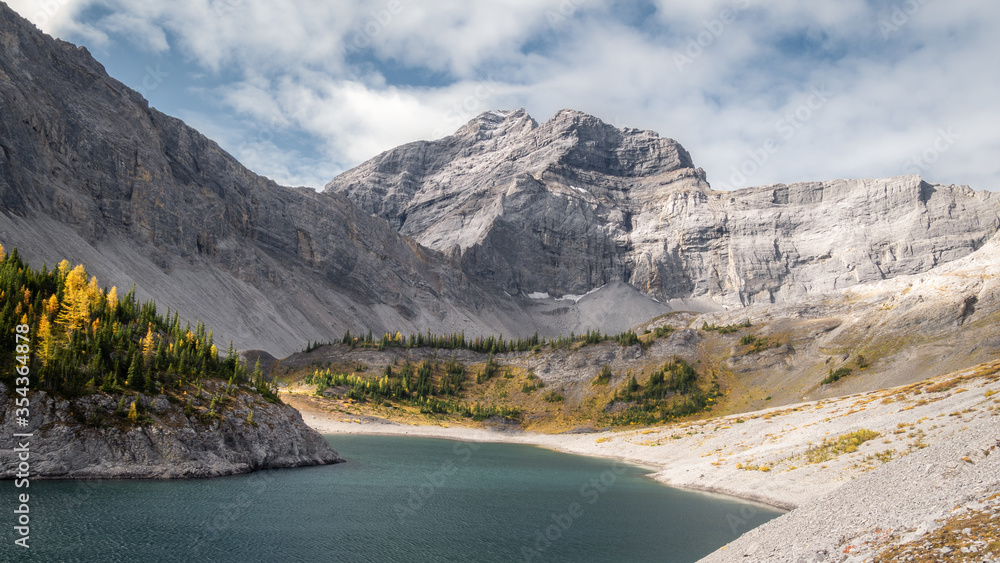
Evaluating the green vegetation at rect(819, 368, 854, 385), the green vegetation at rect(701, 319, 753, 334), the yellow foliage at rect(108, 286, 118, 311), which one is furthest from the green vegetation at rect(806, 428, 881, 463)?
the green vegetation at rect(701, 319, 753, 334)

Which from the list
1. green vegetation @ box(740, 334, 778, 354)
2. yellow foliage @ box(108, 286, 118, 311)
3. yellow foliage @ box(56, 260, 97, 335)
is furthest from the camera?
green vegetation @ box(740, 334, 778, 354)

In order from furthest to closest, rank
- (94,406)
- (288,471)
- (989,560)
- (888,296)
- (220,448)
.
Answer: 1. (888,296)
2. (288,471)
3. (220,448)
4. (94,406)
5. (989,560)

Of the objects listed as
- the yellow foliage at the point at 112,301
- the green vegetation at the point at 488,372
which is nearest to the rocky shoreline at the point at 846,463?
the green vegetation at the point at 488,372

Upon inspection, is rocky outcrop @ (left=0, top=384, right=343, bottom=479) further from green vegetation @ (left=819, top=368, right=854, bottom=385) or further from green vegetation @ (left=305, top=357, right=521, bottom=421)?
green vegetation @ (left=819, top=368, right=854, bottom=385)

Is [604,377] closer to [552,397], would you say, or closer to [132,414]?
[552,397]

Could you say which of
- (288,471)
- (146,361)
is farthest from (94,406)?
(288,471)

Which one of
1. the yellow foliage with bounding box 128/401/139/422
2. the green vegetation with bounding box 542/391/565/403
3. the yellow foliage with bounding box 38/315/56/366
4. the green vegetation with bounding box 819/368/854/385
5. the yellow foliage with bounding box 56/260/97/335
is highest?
the yellow foliage with bounding box 56/260/97/335

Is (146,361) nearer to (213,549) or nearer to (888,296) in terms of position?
(213,549)
